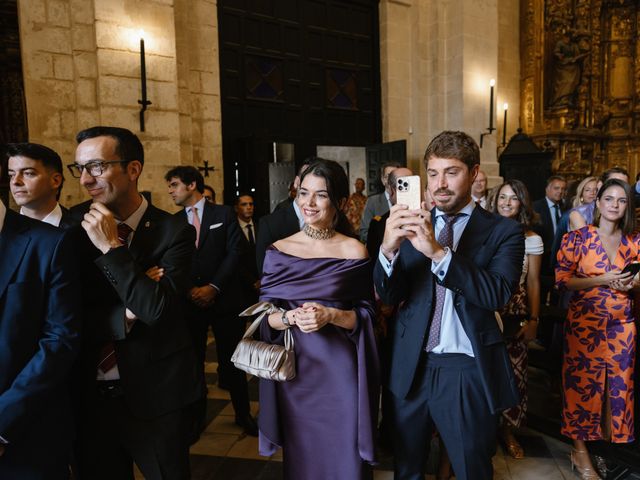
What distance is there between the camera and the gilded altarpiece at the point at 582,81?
36.7 feet

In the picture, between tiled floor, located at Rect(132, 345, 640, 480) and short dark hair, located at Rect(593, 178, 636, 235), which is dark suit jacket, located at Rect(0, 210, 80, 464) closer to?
tiled floor, located at Rect(132, 345, 640, 480)

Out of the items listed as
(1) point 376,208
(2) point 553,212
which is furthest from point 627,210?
(2) point 553,212

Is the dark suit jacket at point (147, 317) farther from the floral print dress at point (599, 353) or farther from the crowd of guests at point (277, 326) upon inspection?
the floral print dress at point (599, 353)

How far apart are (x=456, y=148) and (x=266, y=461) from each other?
2330mm

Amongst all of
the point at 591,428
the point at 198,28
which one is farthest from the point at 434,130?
the point at 591,428

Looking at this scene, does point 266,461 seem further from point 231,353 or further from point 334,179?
point 334,179

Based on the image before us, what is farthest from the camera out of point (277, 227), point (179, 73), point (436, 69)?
point (436, 69)

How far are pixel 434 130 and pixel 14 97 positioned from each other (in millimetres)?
8463

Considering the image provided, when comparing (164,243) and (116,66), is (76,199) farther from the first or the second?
(164,243)

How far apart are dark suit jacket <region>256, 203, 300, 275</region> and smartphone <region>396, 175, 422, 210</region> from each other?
58.9 inches

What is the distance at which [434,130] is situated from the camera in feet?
29.2

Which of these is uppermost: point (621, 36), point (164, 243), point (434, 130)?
point (621, 36)

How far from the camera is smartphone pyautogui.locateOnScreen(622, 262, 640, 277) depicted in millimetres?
2532

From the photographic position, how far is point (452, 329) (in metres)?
1.86
